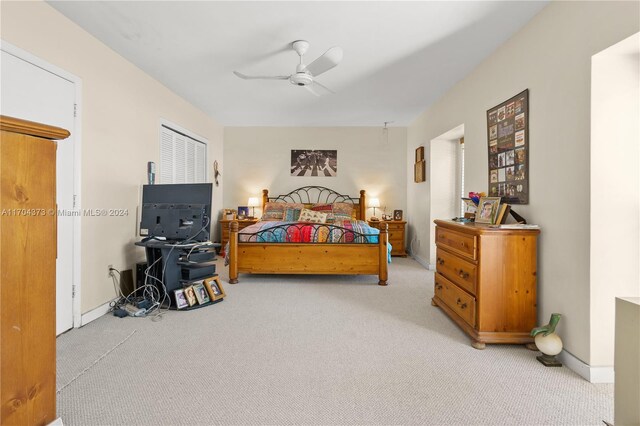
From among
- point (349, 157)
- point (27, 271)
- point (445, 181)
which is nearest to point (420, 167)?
point (445, 181)

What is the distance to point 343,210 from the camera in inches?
227

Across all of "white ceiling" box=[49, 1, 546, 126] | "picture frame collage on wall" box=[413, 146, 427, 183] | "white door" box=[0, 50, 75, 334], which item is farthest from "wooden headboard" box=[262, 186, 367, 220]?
"white door" box=[0, 50, 75, 334]

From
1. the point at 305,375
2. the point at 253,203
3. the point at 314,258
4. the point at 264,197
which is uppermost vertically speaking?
the point at 264,197

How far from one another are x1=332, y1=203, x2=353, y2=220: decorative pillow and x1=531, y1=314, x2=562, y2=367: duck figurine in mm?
3634

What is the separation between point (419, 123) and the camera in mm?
5336

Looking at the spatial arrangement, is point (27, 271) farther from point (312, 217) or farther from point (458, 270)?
point (312, 217)

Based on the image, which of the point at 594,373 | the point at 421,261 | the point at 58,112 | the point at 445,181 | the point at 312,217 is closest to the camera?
the point at 594,373

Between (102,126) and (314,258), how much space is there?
2.69 metres

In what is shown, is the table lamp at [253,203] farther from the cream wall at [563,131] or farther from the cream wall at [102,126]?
the cream wall at [563,131]

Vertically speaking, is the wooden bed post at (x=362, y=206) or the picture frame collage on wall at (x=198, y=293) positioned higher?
the wooden bed post at (x=362, y=206)

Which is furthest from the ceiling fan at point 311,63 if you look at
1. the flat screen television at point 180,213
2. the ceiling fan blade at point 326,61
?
the flat screen television at point 180,213

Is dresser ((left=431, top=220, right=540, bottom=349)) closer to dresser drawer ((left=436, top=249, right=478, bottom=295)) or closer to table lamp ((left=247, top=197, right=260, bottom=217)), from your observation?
dresser drawer ((left=436, top=249, right=478, bottom=295))

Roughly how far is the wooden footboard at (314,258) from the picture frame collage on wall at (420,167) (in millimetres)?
1756

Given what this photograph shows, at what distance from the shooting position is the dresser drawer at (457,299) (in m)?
2.39
